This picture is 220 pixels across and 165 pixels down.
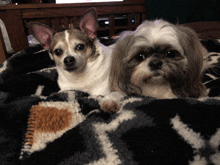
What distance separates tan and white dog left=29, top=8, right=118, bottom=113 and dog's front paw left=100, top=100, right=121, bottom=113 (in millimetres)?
552

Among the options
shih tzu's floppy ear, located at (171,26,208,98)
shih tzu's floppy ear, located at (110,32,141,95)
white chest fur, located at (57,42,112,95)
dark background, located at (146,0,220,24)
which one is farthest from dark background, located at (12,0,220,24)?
shih tzu's floppy ear, located at (110,32,141,95)

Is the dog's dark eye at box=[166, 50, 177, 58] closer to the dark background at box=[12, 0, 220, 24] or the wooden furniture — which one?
the wooden furniture

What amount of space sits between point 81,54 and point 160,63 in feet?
3.24

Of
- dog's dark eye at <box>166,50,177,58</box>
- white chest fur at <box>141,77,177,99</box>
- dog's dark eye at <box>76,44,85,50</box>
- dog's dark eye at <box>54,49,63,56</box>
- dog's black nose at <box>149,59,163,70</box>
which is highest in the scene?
dog's dark eye at <box>166,50,177,58</box>

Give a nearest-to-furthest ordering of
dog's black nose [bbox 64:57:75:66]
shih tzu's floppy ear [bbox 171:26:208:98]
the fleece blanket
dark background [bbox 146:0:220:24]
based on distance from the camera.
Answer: the fleece blanket
shih tzu's floppy ear [bbox 171:26:208:98]
dog's black nose [bbox 64:57:75:66]
dark background [bbox 146:0:220:24]

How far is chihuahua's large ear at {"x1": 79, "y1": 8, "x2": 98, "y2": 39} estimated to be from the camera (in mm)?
1760

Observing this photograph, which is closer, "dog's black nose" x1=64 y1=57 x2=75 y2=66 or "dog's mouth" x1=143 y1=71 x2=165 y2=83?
"dog's mouth" x1=143 y1=71 x2=165 y2=83

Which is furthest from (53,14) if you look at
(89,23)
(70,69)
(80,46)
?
(70,69)

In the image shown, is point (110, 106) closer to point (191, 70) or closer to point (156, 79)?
point (156, 79)

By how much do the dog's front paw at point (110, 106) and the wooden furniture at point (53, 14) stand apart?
2.30 meters

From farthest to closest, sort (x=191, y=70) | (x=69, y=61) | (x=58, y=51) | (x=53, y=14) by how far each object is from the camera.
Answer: (x=53, y=14)
(x=58, y=51)
(x=69, y=61)
(x=191, y=70)

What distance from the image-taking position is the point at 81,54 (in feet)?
5.79

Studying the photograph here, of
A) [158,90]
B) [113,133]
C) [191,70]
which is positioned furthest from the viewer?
[158,90]

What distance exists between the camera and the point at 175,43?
1.10 metres
